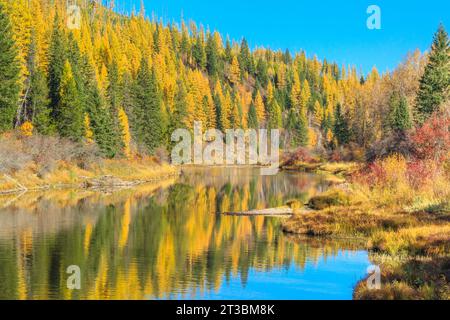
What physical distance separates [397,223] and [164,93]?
98.9m

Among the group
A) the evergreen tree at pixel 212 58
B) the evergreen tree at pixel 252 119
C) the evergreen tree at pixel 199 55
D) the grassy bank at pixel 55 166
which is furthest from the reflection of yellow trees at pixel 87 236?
the evergreen tree at pixel 199 55

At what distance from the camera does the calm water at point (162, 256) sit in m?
18.7

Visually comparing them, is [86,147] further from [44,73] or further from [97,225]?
[97,225]

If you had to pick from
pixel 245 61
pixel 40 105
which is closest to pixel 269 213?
pixel 40 105

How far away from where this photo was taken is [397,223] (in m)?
26.9

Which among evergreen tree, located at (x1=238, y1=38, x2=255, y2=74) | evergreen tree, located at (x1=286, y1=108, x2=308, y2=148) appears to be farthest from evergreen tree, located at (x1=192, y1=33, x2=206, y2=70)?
evergreen tree, located at (x1=286, y1=108, x2=308, y2=148)

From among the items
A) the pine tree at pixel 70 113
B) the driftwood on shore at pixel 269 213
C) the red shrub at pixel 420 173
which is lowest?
the driftwood on shore at pixel 269 213

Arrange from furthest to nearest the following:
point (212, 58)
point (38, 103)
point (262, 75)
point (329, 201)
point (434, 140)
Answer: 1. point (262, 75)
2. point (212, 58)
3. point (38, 103)
4. point (434, 140)
5. point (329, 201)

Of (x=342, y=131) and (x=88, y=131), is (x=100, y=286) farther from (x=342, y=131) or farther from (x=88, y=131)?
(x=342, y=131)

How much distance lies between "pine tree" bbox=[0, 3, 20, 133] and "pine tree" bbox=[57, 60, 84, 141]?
22.7 feet

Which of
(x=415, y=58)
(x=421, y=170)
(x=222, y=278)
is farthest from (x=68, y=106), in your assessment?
(x=415, y=58)

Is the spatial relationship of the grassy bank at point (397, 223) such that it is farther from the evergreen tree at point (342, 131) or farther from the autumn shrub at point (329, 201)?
the evergreen tree at point (342, 131)

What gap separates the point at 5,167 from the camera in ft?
164

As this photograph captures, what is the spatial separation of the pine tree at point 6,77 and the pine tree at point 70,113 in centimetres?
691
